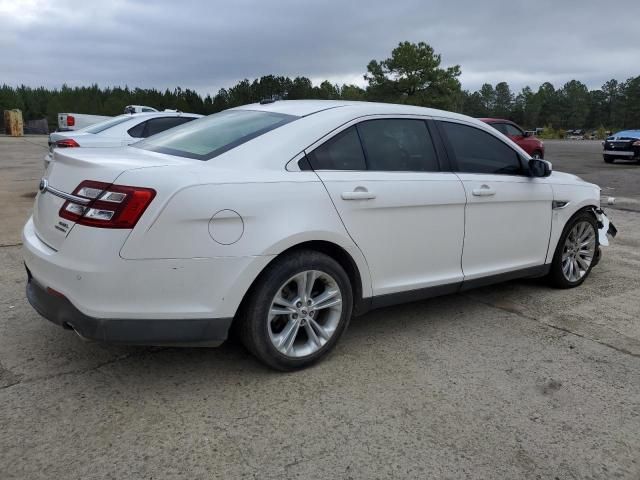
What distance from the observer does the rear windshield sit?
3.23m

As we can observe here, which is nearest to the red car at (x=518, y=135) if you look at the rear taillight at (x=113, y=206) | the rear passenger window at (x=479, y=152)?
the rear passenger window at (x=479, y=152)

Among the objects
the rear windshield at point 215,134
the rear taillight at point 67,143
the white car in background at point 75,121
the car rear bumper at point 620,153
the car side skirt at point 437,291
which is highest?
the white car in background at point 75,121

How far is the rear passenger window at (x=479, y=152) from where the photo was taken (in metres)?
4.07

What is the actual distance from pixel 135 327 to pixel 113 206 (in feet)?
1.97

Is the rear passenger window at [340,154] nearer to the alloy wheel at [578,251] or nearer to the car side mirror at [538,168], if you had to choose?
the car side mirror at [538,168]

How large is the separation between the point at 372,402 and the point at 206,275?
1.10m

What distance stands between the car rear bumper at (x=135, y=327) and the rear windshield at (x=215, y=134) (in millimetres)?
918

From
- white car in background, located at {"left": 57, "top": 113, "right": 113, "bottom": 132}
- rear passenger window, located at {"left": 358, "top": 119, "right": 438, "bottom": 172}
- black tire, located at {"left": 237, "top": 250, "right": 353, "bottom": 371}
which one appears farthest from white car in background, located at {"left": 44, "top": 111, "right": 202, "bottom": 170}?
white car in background, located at {"left": 57, "top": 113, "right": 113, "bottom": 132}

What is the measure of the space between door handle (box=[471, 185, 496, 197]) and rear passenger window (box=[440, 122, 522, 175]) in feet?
0.50

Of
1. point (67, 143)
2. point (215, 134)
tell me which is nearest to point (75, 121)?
point (67, 143)

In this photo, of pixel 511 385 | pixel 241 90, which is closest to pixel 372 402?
pixel 511 385

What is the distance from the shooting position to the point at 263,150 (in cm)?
313

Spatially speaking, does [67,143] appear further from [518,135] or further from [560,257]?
[518,135]

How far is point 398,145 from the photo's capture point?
12.2ft
